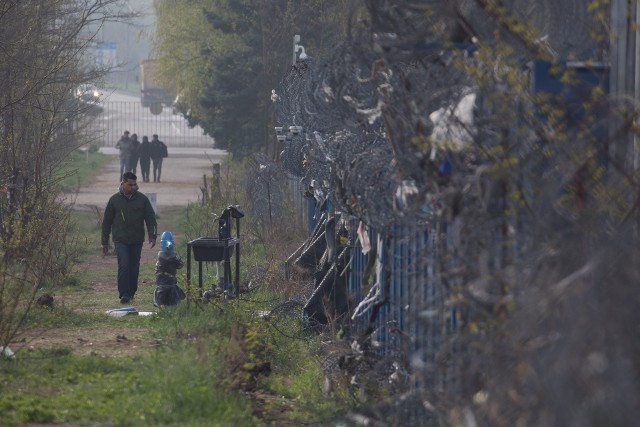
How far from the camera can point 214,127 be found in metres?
37.1

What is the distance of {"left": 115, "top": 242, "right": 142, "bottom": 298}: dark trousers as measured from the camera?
14.7 meters

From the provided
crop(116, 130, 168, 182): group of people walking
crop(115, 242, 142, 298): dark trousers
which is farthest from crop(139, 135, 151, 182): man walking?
crop(115, 242, 142, 298): dark trousers

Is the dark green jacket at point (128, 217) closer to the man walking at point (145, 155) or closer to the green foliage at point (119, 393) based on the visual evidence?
→ the green foliage at point (119, 393)

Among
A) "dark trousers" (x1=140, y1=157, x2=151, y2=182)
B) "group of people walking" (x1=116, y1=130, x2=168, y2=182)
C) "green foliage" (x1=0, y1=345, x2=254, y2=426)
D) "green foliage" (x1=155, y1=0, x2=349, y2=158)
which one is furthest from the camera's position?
"dark trousers" (x1=140, y1=157, x2=151, y2=182)

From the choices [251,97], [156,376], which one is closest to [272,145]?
[251,97]

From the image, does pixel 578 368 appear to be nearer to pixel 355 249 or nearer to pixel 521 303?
pixel 521 303

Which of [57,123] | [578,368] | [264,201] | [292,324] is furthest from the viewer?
[57,123]

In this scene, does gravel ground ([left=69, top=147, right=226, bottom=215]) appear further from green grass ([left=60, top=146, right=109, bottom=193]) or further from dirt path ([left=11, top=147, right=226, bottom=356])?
green grass ([left=60, top=146, right=109, bottom=193])

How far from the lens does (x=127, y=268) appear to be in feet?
48.3

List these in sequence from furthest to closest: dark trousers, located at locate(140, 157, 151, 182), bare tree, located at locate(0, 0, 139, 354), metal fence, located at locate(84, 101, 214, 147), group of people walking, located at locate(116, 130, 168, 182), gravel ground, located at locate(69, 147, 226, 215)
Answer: metal fence, located at locate(84, 101, 214, 147) → dark trousers, located at locate(140, 157, 151, 182) → group of people walking, located at locate(116, 130, 168, 182) → gravel ground, located at locate(69, 147, 226, 215) → bare tree, located at locate(0, 0, 139, 354)

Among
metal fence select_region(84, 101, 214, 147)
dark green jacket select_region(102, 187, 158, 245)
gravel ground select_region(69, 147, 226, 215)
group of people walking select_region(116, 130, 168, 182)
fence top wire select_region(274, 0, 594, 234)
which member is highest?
fence top wire select_region(274, 0, 594, 234)

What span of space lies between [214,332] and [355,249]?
130cm

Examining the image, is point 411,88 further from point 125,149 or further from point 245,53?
point 125,149

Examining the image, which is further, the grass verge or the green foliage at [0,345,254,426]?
the grass verge
